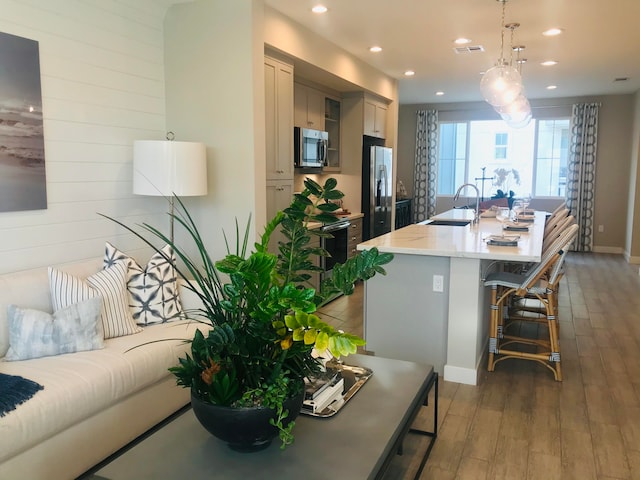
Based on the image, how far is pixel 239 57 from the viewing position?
3.85 meters

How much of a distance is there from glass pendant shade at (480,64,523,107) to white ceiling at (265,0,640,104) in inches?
16.9

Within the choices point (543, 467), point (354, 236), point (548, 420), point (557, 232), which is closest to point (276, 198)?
point (354, 236)

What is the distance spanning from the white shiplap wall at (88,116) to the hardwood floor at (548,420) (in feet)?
5.76

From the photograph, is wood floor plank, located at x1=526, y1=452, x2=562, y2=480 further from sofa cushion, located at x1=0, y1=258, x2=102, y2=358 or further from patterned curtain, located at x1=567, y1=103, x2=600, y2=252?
patterned curtain, located at x1=567, y1=103, x2=600, y2=252

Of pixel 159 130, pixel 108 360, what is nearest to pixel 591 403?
pixel 108 360

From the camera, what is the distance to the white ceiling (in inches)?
159

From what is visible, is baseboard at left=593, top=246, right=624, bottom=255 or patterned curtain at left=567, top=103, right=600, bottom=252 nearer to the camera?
patterned curtain at left=567, top=103, right=600, bottom=252

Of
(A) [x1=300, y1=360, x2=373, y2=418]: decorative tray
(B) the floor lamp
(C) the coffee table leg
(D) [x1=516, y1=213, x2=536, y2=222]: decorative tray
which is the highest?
(B) the floor lamp

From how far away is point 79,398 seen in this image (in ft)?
7.46

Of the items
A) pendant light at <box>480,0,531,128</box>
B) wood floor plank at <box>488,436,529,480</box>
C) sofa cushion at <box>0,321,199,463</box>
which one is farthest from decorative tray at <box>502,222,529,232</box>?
sofa cushion at <box>0,321,199,463</box>

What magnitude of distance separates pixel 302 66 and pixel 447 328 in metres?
2.83

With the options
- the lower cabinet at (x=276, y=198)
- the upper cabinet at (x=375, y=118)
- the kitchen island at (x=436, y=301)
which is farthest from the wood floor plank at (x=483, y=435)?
the upper cabinet at (x=375, y=118)

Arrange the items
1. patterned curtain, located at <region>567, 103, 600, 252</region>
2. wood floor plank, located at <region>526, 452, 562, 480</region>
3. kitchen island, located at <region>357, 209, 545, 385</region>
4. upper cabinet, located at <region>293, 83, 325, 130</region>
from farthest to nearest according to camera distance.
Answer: patterned curtain, located at <region>567, 103, 600, 252</region>
upper cabinet, located at <region>293, 83, 325, 130</region>
kitchen island, located at <region>357, 209, 545, 385</region>
wood floor plank, located at <region>526, 452, 562, 480</region>

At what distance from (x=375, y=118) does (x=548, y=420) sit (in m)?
4.73
